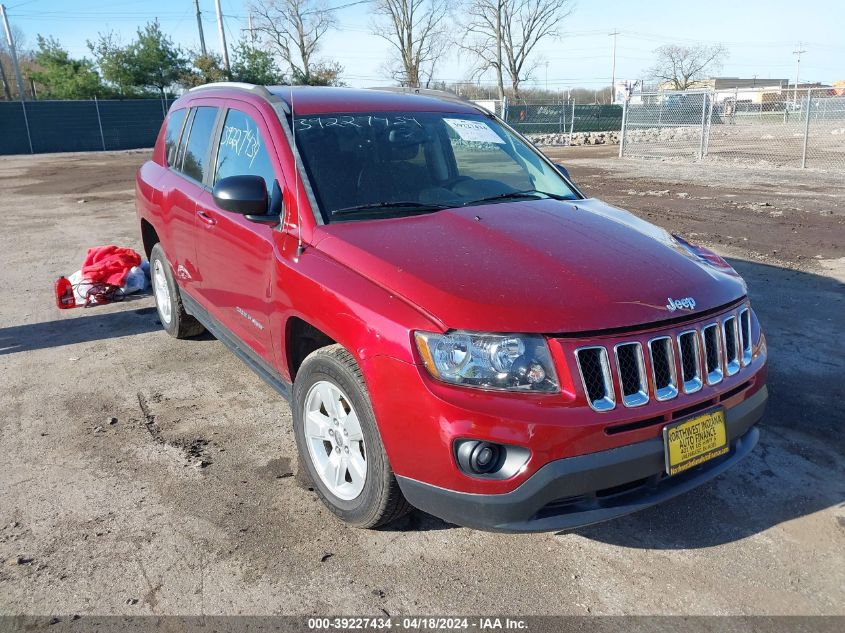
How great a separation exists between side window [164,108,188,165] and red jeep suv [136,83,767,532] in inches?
49.9

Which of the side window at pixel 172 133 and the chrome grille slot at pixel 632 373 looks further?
the side window at pixel 172 133

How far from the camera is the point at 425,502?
2621 mm

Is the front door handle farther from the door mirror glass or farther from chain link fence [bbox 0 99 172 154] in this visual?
chain link fence [bbox 0 99 172 154]

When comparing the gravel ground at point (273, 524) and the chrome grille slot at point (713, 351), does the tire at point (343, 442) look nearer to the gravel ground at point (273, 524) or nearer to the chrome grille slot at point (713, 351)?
the gravel ground at point (273, 524)

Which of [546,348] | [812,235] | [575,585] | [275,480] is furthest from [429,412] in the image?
[812,235]

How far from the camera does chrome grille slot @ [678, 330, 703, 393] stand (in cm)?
268

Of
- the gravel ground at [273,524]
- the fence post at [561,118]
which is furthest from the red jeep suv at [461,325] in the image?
the fence post at [561,118]

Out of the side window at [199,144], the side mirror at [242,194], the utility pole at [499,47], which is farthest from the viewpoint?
the utility pole at [499,47]

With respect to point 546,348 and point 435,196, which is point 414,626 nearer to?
point 546,348

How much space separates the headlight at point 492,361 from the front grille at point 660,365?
15 centimetres

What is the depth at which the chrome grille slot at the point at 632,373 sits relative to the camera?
253 cm

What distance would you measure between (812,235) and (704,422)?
799 cm

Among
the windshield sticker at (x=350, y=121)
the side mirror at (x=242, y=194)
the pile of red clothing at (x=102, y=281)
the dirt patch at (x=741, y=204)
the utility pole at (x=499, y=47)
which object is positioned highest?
the utility pole at (x=499, y=47)

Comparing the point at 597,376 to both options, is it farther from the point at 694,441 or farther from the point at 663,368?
the point at 694,441
